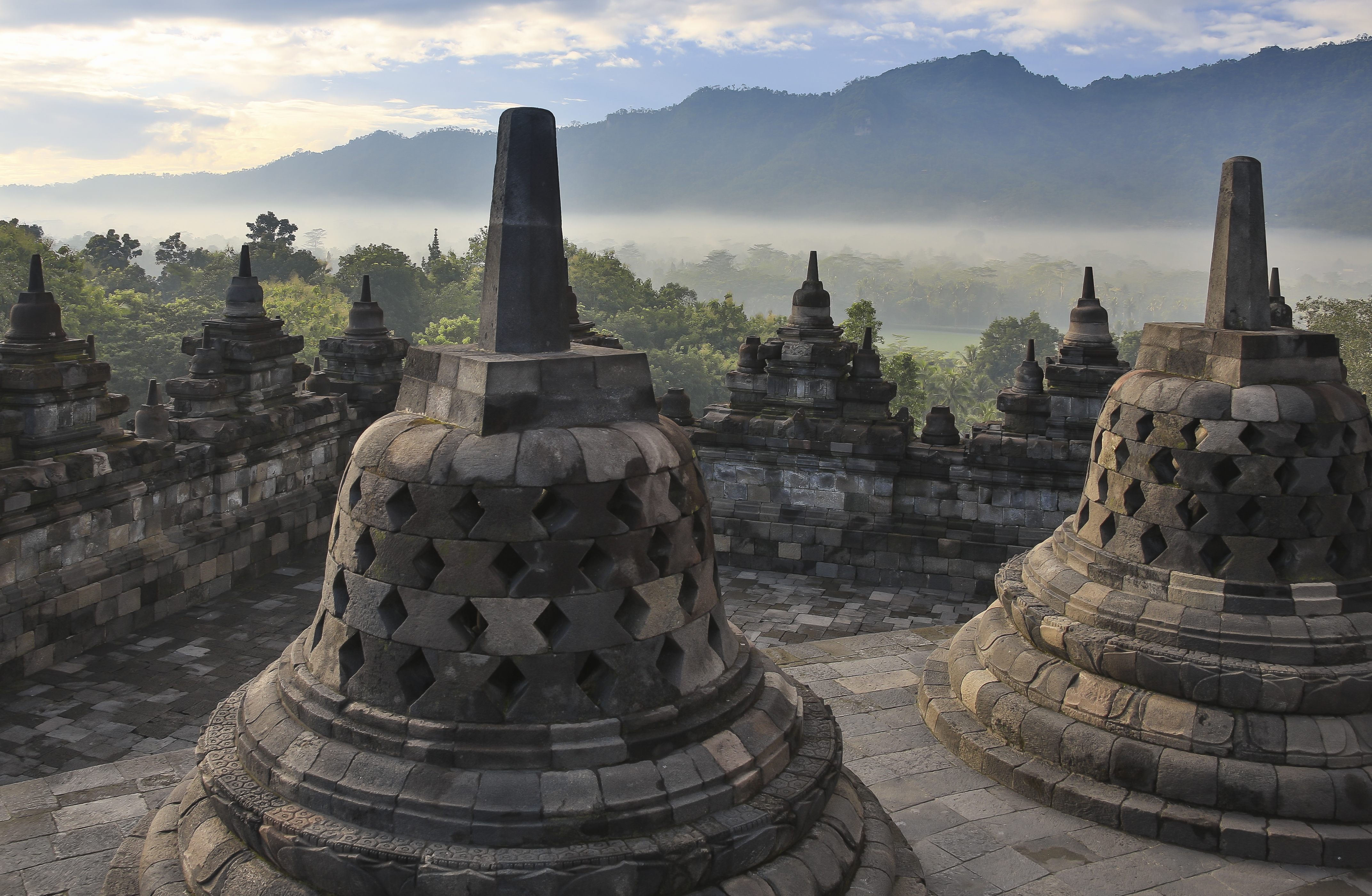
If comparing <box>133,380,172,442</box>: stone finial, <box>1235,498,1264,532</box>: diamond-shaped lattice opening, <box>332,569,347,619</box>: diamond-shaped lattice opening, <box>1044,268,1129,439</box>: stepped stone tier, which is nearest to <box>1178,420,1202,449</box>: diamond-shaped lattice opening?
<box>1235,498,1264,532</box>: diamond-shaped lattice opening

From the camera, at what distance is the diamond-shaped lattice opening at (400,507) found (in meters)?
4.09

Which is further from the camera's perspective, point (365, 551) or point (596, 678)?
point (365, 551)

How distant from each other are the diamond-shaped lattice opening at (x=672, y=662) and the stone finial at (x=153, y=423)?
9362 mm

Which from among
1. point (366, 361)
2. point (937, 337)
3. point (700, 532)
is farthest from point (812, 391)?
point (937, 337)

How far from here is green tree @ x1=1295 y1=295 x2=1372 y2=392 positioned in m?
36.5

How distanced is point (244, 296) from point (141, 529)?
366cm

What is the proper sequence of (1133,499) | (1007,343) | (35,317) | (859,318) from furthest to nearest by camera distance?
(1007,343) → (859,318) → (35,317) → (1133,499)

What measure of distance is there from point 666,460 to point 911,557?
1009cm

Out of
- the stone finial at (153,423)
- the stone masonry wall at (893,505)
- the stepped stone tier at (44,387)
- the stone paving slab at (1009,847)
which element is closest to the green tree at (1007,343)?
the stone masonry wall at (893,505)

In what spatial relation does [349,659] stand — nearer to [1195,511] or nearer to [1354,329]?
[1195,511]

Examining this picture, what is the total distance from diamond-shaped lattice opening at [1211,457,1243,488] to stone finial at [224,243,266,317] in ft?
37.3

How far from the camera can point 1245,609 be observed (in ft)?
21.4

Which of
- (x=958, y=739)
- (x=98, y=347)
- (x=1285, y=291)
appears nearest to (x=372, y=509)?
(x=958, y=739)

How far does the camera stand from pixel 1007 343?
76.9 m
